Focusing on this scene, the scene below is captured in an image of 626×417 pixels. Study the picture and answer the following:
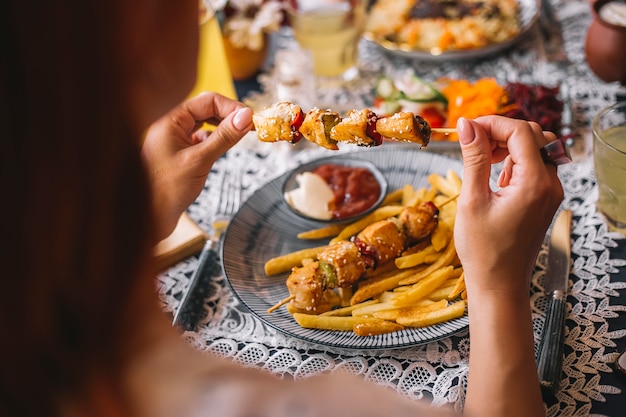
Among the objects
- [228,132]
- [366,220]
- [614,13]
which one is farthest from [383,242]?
[614,13]

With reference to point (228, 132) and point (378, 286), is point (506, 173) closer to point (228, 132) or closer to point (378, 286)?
point (378, 286)

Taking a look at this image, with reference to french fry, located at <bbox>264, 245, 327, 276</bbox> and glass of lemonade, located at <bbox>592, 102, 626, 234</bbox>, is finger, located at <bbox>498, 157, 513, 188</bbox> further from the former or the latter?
french fry, located at <bbox>264, 245, 327, 276</bbox>

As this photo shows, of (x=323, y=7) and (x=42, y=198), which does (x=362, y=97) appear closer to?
(x=323, y=7)

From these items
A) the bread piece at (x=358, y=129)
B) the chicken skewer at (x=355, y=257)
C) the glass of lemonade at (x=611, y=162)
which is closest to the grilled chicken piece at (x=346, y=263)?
the chicken skewer at (x=355, y=257)

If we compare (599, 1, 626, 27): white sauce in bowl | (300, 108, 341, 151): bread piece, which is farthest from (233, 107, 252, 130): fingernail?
(599, 1, 626, 27): white sauce in bowl

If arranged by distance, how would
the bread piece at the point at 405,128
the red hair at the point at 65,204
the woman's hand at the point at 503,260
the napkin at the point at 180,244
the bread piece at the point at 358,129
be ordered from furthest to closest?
the napkin at the point at 180,244 → the bread piece at the point at 358,129 → the bread piece at the point at 405,128 → the woman's hand at the point at 503,260 → the red hair at the point at 65,204

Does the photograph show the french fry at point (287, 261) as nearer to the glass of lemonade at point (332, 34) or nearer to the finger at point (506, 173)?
the finger at point (506, 173)

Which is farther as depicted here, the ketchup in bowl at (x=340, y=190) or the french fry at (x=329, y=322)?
the ketchup in bowl at (x=340, y=190)
